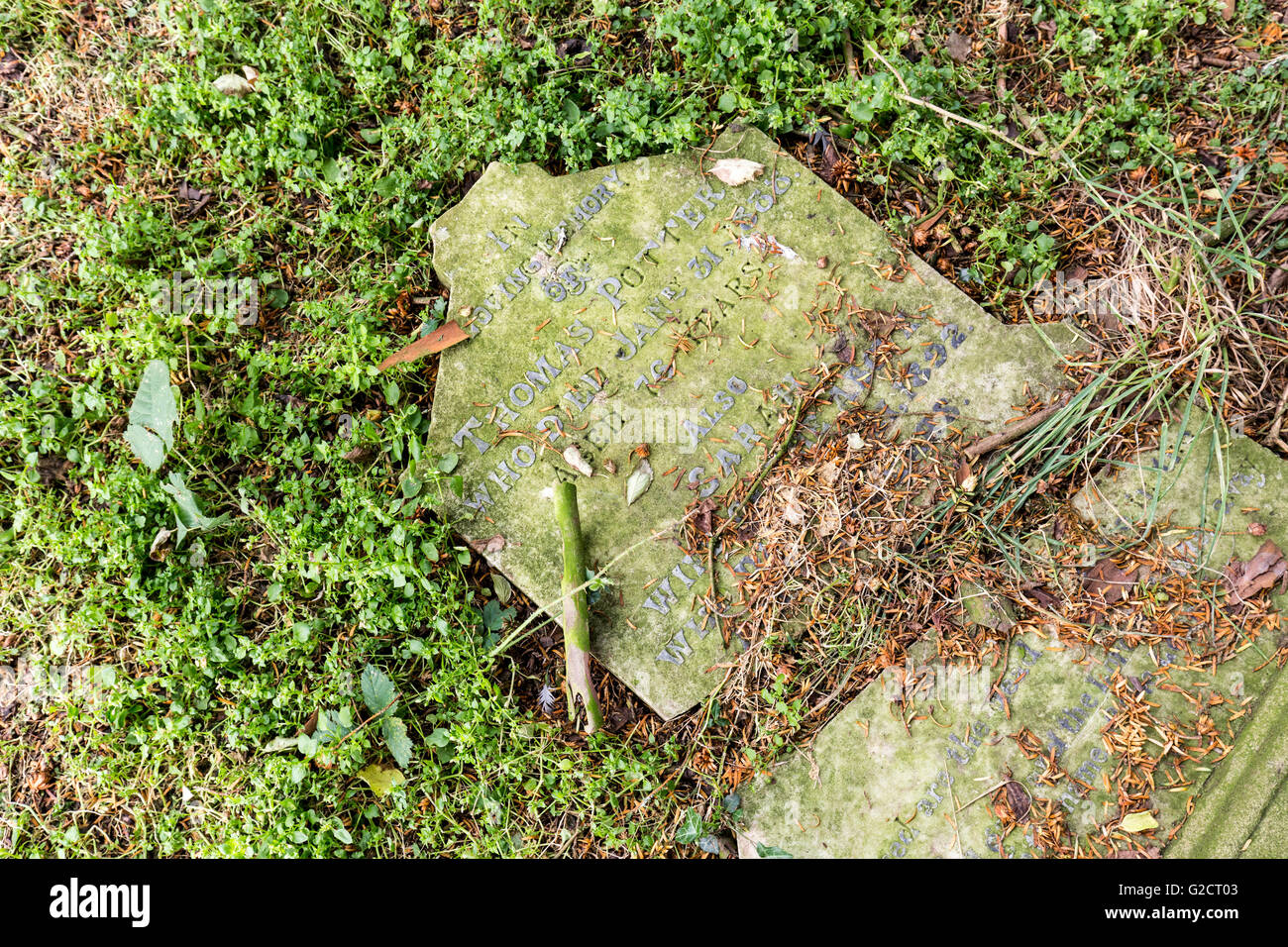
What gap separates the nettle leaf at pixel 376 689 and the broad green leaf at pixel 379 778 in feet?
0.70

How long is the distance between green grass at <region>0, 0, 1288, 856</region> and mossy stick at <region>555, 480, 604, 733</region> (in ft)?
0.71

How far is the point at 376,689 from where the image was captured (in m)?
2.82

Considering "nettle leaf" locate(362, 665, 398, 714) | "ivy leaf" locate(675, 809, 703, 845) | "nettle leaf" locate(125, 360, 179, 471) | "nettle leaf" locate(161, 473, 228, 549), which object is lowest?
"ivy leaf" locate(675, 809, 703, 845)

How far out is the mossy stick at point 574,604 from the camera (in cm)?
280

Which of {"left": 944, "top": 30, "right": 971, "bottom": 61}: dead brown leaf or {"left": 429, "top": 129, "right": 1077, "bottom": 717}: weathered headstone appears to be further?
{"left": 944, "top": 30, "right": 971, "bottom": 61}: dead brown leaf

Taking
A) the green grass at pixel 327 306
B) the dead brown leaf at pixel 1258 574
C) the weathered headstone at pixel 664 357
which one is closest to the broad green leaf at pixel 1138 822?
the dead brown leaf at pixel 1258 574

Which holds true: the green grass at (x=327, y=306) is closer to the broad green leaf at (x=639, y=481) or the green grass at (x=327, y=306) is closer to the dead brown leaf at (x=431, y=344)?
the dead brown leaf at (x=431, y=344)

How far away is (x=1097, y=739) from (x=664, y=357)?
2.01m

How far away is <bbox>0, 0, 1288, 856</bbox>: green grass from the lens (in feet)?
9.39

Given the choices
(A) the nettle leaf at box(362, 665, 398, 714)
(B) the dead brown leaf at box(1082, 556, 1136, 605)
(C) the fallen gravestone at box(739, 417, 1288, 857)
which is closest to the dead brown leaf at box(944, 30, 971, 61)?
(C) the fallen gravestone at box(739, 417, 1288, 857)

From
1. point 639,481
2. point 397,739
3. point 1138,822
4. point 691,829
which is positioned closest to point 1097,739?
point 1138,822

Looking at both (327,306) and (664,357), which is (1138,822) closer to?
(664,357)

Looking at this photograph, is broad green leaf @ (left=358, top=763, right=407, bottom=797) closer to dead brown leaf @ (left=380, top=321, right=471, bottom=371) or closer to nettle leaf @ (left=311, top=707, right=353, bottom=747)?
nettle leaf @ (left=311, top=707, right=353, bottom=747)

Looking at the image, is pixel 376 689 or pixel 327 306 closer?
pixel 376 689
